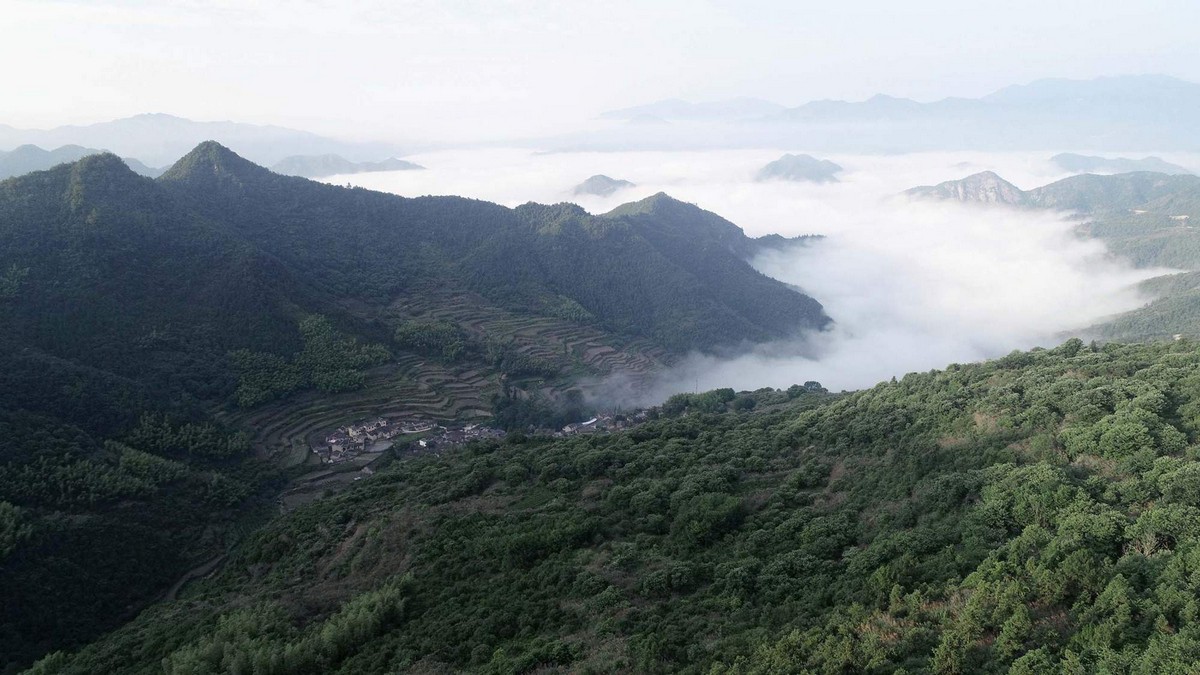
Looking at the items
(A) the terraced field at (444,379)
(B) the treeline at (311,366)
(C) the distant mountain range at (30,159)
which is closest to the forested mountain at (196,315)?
(B) the treeline at (311,366)

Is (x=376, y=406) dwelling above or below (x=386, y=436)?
above

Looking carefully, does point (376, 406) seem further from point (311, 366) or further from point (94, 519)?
point (94, 519)

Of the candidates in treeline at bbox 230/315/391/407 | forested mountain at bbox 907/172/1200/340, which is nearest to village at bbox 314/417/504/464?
treeline at bbox 230/315/391/407

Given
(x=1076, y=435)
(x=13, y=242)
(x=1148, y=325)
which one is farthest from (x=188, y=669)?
(x=1148, y=325)

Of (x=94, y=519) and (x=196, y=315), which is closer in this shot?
(x=94, y=519)

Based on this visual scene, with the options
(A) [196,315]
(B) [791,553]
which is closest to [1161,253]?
(B) [791,553]

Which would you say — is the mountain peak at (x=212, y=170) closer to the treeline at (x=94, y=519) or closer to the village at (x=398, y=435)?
the village at (x=398, y=435)

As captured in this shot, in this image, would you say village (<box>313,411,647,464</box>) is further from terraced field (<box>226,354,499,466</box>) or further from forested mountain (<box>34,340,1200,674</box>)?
forested mountain (<box>34,340,1200,674</box>)
